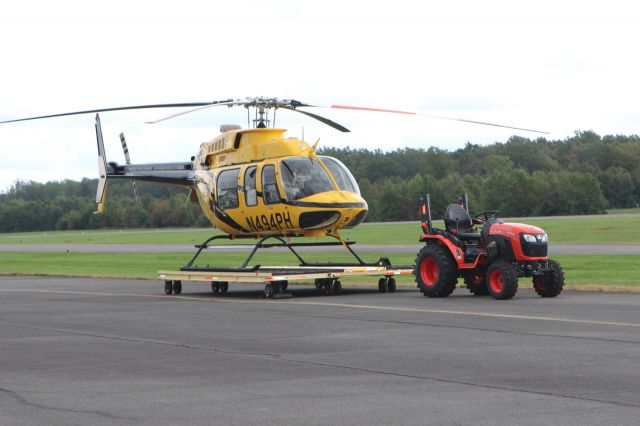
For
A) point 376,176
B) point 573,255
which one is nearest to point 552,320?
point 573,255

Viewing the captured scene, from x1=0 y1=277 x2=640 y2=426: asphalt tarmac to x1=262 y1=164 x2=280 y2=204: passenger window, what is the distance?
12.0 ft

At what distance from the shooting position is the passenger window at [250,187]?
24375 mm

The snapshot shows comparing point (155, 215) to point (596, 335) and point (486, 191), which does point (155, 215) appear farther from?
point (596, 335)

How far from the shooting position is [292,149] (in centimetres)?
2386

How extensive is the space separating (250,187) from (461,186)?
97.1m

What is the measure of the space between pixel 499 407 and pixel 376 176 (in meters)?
147

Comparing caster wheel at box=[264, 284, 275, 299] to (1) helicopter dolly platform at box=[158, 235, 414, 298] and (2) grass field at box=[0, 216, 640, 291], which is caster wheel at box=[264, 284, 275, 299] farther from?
(2) grass field at box=[0, 216, 640, 291]

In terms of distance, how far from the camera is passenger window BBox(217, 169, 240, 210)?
984 inches

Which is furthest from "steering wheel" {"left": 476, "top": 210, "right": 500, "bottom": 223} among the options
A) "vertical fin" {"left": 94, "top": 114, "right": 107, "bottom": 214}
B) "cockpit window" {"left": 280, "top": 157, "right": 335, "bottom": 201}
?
"vertical fin" {"left": 94, "top": 114, "right": 107, "bottom": 214}

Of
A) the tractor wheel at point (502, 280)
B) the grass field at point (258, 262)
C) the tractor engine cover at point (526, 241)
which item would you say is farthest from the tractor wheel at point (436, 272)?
the grass field at point (258, 262)

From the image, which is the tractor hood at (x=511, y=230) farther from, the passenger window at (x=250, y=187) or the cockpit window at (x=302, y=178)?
the passenger window at (x=250, y=187)

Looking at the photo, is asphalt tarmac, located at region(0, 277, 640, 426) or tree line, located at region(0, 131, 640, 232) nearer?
asphalt tarmac, located at region(0, 277, 640, 426)

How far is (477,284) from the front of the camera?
2128 centimetres

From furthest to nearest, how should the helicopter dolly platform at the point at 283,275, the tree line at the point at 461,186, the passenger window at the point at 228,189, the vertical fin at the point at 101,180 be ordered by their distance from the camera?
the tree line at the point at 461,186, the vertical fin at the point at 101,180, the passenger window at the point at 228,189, the helicopter dolly platform at the point at 283,275
